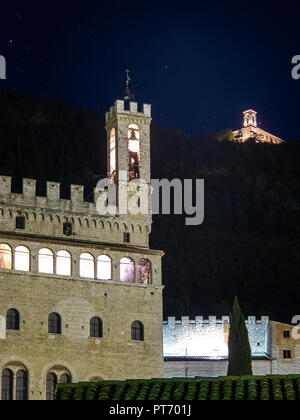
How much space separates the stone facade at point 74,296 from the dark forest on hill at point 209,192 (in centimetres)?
4178

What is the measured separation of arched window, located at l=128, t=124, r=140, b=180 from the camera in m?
61.4

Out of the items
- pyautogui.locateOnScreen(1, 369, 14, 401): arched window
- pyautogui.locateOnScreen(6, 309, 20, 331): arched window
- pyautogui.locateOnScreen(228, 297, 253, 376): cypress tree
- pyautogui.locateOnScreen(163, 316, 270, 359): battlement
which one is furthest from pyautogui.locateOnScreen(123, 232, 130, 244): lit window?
pyautogui.locateOnScreen(163, 316, 270, 359): battlement

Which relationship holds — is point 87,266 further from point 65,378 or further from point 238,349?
point 238,349

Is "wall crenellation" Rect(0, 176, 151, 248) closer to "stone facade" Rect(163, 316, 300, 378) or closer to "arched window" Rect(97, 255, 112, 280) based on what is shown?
"arched window" Rect(97, 255, 112, 280)

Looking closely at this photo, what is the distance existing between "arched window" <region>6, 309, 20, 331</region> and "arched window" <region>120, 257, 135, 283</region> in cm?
677

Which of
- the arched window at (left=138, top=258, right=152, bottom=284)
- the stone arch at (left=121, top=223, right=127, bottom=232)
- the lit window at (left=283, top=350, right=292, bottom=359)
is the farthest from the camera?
the lit window at (left=283, top=350, right=292, bottom=359)

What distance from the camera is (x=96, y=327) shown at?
5738cm

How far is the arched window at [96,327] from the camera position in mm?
57188

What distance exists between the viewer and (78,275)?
57750 mm

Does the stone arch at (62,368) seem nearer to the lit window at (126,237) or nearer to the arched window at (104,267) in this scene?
the arched window at (104,267)
